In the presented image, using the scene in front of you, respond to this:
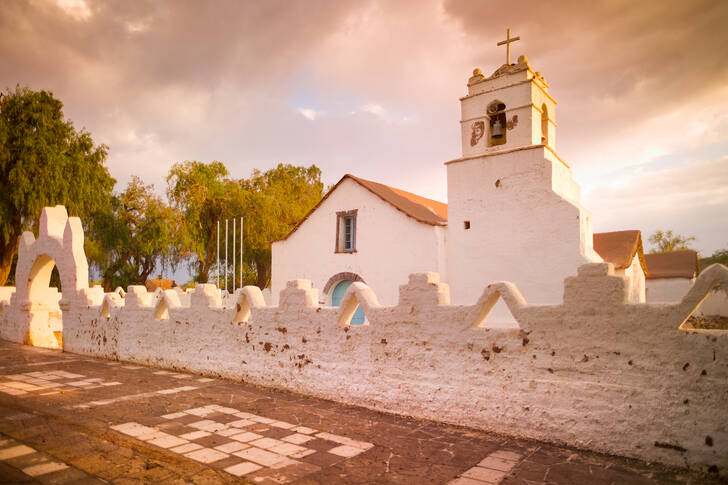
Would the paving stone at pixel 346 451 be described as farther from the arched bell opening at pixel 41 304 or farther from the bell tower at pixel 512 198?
the arched bell opening at pixel 41 304

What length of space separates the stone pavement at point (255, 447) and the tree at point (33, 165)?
53.1 feet

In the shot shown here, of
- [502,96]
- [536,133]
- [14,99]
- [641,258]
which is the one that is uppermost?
[14,99]

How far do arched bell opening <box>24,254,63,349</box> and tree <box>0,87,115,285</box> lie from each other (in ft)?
28.2

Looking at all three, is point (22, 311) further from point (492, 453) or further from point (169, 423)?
point (492, 453)

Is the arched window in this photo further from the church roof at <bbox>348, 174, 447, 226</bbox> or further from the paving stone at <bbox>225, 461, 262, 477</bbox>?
the paving stone at <bbox>225, 461, 262, 477</bbox>

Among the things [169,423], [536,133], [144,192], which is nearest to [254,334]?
[169,423]

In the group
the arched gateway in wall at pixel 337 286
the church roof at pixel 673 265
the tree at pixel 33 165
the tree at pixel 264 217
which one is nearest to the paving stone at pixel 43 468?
the arched gateway in wall at pixel 337 286

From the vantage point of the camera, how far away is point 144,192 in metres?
27.4

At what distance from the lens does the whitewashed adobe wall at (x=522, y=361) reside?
3.73m

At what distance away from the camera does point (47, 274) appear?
497 inches

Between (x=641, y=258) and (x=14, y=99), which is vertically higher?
(x=14, y=99)

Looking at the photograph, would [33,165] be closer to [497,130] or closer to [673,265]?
[497,130]

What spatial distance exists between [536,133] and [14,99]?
2101 centimetres

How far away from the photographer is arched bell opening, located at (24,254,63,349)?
487 inches
